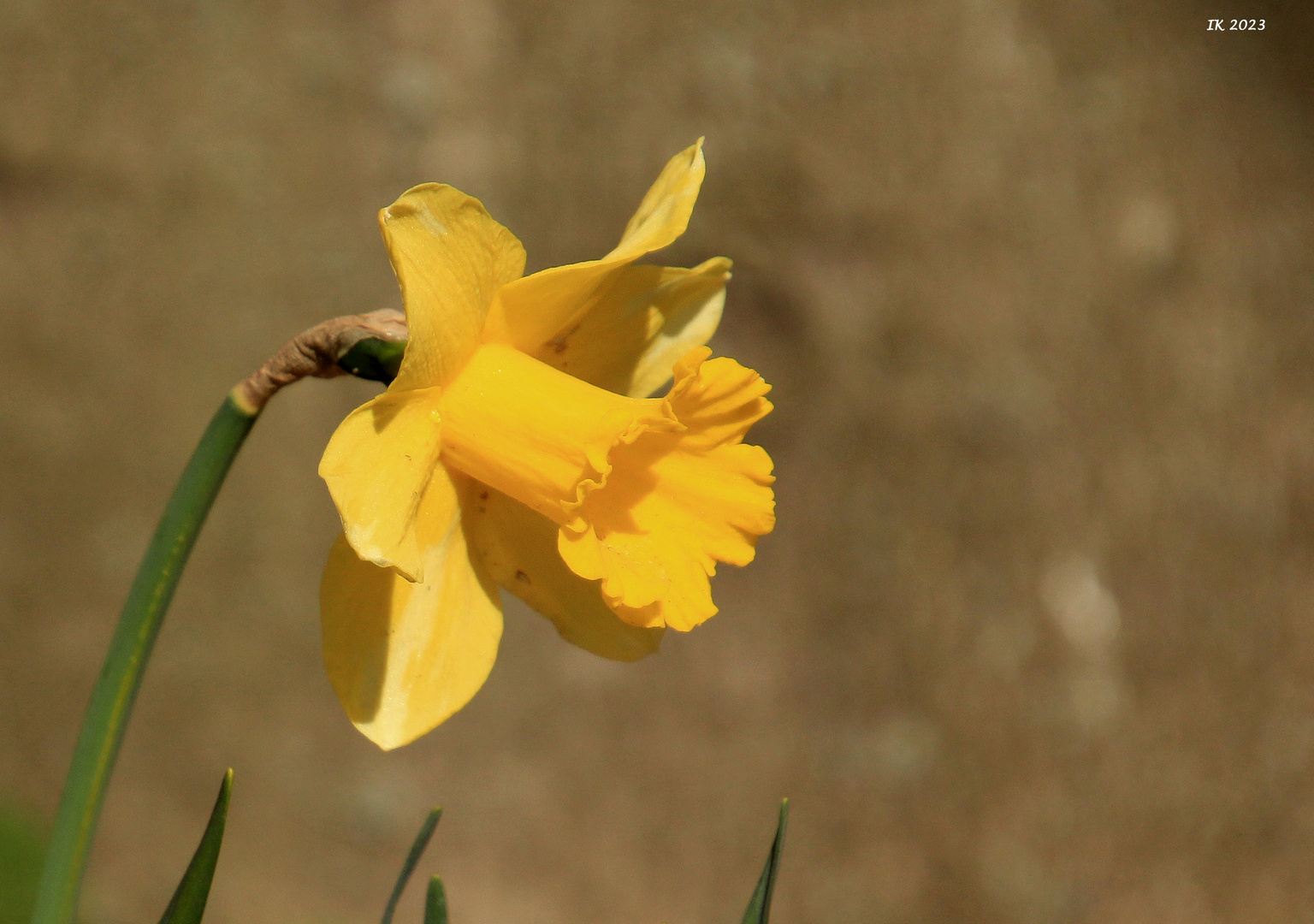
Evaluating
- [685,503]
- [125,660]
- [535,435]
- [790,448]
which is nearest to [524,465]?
[535,435]

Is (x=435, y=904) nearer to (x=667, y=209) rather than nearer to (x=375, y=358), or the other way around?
(x=375, y=358)

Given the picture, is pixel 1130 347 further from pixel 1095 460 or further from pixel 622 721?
pixel 622 721

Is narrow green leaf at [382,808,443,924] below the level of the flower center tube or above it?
below

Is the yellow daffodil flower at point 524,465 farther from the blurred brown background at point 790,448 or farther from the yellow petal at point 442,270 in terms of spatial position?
the blurred brown background at point 790,448

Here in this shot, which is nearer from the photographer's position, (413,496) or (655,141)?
(413,496)

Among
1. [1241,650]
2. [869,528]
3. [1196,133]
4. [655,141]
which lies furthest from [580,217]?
[1241,650]

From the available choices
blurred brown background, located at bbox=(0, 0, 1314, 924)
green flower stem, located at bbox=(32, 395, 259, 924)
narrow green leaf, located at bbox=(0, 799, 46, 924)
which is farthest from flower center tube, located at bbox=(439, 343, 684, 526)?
narrow green leaf, located at bbox=(0, 799, 46, 924)

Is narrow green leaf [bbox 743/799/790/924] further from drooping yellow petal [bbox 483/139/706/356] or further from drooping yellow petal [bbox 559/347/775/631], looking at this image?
drooping yellow petal [bbox 483/139/706/356]
